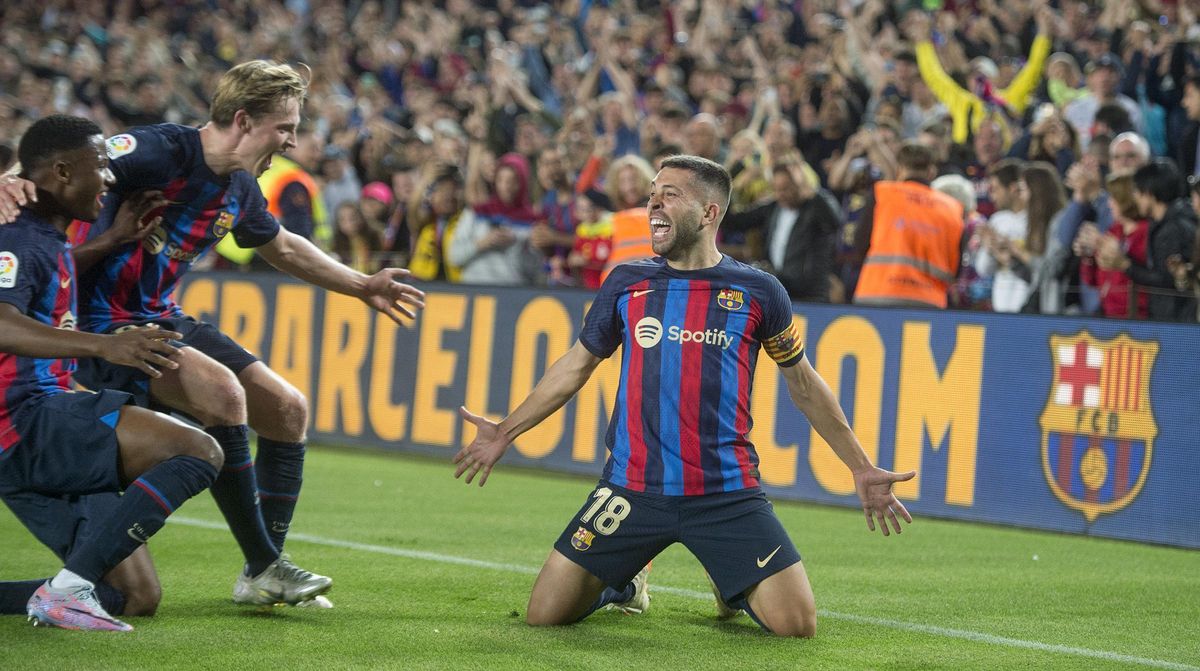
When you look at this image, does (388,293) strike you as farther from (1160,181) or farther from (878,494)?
(1160,181)

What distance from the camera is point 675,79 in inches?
637

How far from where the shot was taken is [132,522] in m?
5.25

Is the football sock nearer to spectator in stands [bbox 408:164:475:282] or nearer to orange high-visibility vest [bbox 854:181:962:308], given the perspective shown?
orange high-visibility vest [bbox 854:181:962:308]

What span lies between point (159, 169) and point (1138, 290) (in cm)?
632

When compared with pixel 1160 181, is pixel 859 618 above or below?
below

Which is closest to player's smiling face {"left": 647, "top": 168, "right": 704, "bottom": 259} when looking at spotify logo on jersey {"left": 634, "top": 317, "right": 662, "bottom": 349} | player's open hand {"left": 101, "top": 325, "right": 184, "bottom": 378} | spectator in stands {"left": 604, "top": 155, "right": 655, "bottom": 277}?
spotify logo on jersey {"left": 634, "top": 317, "right": 662, "bottom": 349}

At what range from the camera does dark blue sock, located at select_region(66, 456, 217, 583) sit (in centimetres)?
524

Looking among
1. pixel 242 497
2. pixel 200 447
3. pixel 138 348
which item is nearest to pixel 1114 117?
pixel 242 497

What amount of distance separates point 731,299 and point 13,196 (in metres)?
2.64

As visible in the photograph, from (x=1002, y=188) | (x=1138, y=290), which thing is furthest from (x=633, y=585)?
(x=1002, y=188)

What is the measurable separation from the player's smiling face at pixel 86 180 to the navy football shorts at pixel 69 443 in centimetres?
68

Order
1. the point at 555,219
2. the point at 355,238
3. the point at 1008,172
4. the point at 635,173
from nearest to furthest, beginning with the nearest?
the point at 1008,172
the point at 635,173
the point at 555,219
the point at 355,238

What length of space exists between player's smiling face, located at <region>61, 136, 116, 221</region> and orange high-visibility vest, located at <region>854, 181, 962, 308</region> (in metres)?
6.19

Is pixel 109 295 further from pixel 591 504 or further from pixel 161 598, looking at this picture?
pixel 591 504
